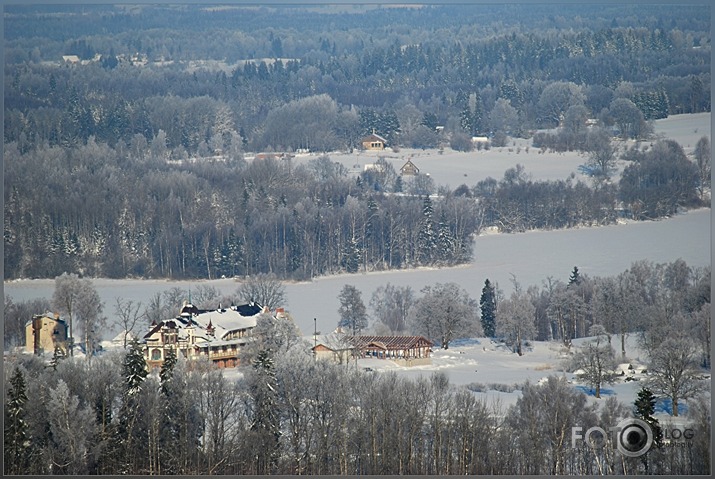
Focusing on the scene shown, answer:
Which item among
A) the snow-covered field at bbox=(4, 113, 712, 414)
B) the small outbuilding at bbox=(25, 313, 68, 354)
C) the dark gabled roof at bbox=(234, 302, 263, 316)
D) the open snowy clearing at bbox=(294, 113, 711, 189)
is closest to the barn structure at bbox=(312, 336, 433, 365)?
the snow-covered field at bbox=(4, 113, 712, 414)

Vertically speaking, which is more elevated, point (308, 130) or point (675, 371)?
point (308, 130)

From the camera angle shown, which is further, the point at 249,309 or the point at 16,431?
the point at 249,309

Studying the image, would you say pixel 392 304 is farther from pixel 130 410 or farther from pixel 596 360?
pixel 130 410

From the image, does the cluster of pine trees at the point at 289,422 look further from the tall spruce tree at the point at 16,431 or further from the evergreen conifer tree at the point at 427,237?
the evergreen conifer tree at the point at 427,237

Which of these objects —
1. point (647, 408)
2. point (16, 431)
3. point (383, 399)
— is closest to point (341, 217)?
point (383, 399)

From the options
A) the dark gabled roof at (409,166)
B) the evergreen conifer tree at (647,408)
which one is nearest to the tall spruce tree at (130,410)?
the dark gabled roof at (409,166)

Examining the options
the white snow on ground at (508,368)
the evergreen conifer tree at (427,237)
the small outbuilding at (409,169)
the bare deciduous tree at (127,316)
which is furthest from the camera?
the small outbuilding at (409,169)
